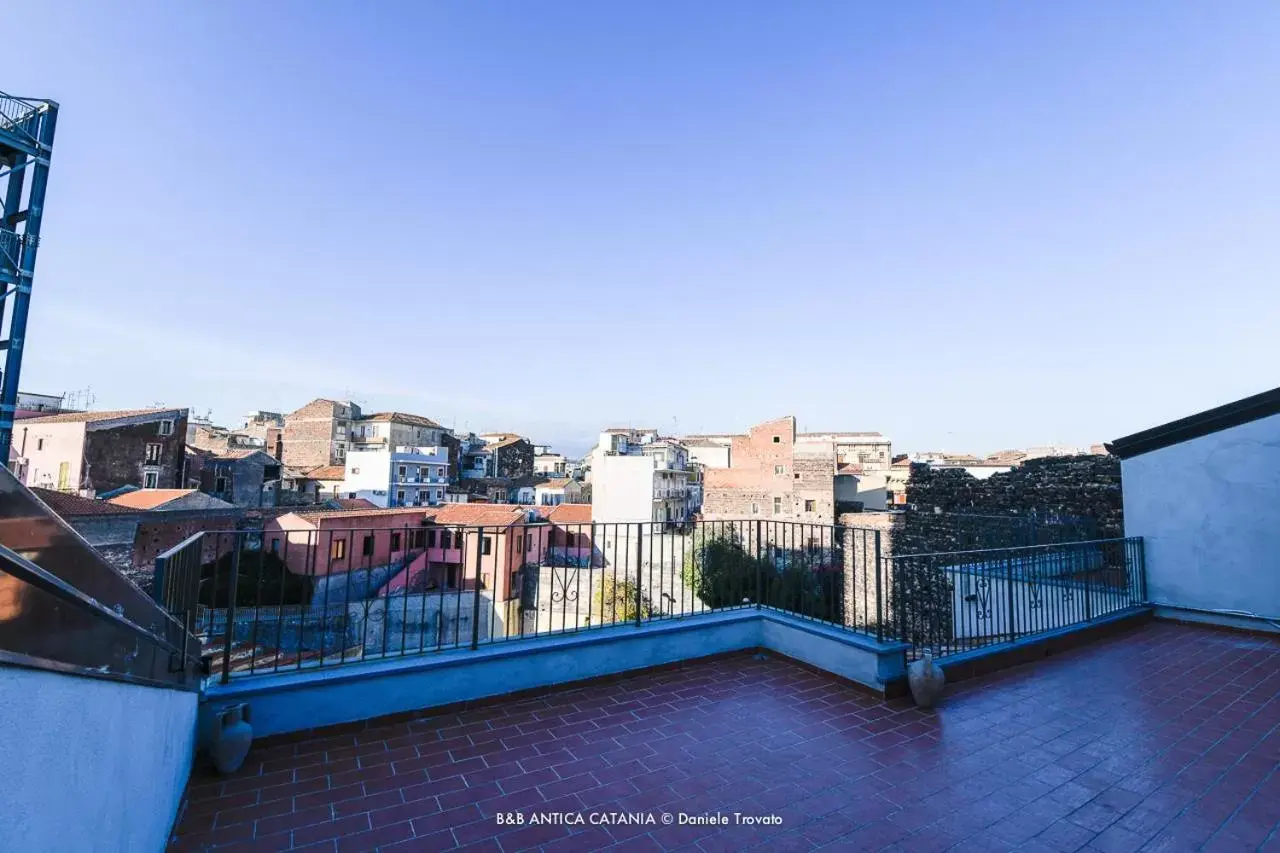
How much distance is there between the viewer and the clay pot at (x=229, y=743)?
10.8 ft

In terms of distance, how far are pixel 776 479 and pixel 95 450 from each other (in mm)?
32623

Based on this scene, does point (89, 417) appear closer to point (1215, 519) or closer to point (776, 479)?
point (776, 479)

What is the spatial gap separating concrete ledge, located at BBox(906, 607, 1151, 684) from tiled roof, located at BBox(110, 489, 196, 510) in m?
28.5

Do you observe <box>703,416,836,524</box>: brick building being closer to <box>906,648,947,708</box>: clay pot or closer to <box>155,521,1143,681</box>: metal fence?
<box>155,521,1143,681</box>: metal fence

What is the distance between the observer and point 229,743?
3.29 m

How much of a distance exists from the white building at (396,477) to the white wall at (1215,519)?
37085 mm

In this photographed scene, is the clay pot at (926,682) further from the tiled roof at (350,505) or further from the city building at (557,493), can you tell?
the city building at (557,493)

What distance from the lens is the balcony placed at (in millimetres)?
1888

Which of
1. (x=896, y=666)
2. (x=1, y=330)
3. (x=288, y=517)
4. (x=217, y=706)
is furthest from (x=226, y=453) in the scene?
(x=896, y=666)

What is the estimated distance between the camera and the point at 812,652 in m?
5.24

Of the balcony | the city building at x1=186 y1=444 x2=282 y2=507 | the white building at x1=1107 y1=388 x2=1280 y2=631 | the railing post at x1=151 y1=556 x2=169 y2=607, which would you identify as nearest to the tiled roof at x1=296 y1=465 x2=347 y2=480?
the city building at x1=186 y1=444 x2=282 y2=507

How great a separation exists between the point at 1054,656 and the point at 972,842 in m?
3.87

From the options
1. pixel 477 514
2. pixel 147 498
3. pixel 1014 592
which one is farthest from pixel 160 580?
pixel 147 498

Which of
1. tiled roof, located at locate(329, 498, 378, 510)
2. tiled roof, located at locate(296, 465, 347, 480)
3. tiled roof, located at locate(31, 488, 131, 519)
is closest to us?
tiled roof, located at locate(31, 488, 131, 519)
